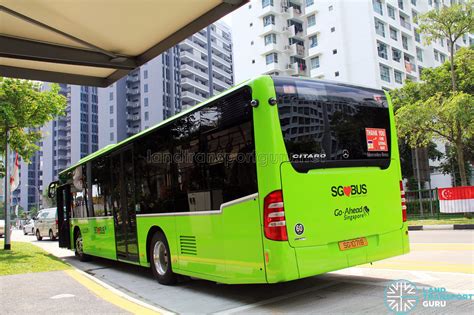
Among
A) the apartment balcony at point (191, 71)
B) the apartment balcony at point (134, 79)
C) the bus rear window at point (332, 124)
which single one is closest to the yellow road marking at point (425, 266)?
the bus rear window at point (332, 124)

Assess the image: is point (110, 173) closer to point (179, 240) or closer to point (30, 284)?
point (30, 284)

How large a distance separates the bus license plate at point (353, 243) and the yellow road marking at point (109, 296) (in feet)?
9.32

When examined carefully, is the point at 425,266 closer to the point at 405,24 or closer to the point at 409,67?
the point at 409,67

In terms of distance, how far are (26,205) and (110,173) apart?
13877cm

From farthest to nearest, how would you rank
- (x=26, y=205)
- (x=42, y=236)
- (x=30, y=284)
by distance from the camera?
1. (x=26, y=205)
2. (x=42, y=236)
3. (x=30, y=284)

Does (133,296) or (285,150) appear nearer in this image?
(285,150)

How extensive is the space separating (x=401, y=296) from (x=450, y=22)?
2198cm

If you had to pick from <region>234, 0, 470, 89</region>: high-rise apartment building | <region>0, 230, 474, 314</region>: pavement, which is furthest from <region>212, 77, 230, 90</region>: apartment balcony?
<region>0, 230, 474, 314</region>: pavement

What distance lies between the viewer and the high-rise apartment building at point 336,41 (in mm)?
55281

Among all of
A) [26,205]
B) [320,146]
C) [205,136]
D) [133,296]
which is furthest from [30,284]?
[26,205]

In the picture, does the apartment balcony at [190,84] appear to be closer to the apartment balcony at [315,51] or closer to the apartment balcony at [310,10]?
the apartment balcony at [310,10]

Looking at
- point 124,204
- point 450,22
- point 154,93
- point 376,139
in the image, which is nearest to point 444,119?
point 450,22

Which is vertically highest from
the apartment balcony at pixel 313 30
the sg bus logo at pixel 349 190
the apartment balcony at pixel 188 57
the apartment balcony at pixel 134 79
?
the apartment balcony at pixel 188 57

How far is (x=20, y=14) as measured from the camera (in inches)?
200
